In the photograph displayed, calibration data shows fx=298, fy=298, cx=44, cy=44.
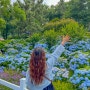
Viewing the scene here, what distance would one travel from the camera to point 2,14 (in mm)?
23344

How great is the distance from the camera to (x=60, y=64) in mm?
9789

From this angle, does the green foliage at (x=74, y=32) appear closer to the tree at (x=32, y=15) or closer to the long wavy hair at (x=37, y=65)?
the long wavy hair at (x=37, y=65)

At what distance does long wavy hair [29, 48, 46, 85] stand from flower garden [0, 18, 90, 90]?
2.94m

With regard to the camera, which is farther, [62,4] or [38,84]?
[62,4]

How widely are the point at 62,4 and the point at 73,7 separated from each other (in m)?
7.94

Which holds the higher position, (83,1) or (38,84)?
(83,1)

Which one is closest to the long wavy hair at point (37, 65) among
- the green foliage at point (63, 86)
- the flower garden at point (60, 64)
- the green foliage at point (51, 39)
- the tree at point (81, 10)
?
the flower garden at point (60, 64)

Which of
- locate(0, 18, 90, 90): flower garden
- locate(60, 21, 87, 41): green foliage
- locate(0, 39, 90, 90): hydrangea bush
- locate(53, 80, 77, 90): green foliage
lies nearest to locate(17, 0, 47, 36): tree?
locate(0, 18, 90, 90): flower garden

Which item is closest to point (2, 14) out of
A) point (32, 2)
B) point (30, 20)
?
point (30, 20)

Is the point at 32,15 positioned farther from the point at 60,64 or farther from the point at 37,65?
the point at 37,65

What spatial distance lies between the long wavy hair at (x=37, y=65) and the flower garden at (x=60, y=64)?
294 cm

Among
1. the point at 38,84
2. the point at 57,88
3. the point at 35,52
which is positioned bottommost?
the point at 57,88

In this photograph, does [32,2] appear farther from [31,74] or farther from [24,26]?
[31,74]

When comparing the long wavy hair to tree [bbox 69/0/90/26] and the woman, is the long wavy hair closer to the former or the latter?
the woman
